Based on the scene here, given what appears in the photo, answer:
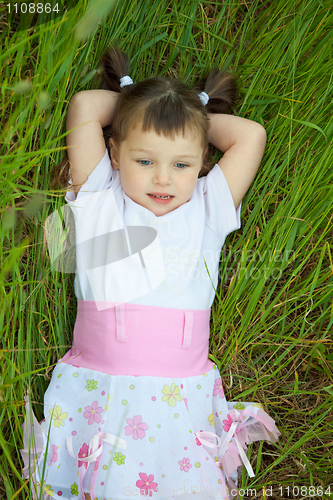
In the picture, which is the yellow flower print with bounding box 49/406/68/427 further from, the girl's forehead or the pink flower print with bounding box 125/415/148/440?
the girl's forehead

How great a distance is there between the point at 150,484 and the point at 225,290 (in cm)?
81

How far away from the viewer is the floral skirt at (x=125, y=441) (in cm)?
133

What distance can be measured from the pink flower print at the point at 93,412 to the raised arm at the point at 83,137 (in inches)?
30.5

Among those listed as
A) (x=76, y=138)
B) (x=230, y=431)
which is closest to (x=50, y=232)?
(x=76, y=138)

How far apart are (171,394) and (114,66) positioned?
1.27 metres

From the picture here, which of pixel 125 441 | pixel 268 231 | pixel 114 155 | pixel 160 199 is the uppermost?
pixel 114 155

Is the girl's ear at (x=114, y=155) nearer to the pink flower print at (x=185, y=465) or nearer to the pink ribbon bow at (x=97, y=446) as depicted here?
the pink ribbon bow at (x=97, y=446)

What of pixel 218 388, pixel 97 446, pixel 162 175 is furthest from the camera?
pixel 218 388

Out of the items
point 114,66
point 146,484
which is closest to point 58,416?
point 146,484

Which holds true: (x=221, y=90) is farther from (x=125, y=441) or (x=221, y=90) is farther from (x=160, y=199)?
(x=125, y=441)

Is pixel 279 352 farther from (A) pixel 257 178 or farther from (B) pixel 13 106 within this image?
(B) pixel 13 106

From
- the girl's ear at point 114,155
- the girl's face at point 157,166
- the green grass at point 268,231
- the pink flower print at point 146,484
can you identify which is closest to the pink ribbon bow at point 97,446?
the pink flower print at point 146,484

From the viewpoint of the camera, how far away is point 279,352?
1728mm

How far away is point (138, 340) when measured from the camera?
1.42m
